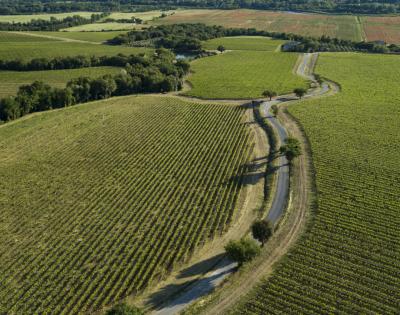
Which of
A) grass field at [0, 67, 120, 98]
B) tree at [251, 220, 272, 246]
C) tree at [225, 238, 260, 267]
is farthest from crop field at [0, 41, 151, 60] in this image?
tree at [225, 238, 260, 267]

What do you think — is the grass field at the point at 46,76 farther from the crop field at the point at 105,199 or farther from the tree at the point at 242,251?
the tree at the point at 242,251

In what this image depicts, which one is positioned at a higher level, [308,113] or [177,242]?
[308,113]

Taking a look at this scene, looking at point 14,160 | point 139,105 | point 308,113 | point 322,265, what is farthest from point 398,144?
point 14,160

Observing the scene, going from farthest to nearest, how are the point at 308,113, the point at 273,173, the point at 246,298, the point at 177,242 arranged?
the point at 308,113 → the point at 273,173 → the point at 177,242 → the point at 246,298

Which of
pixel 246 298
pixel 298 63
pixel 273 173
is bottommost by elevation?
pixel 246 298

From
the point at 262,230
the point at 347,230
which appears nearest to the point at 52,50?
the point at 262,230

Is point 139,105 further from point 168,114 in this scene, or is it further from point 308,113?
point 308,113
